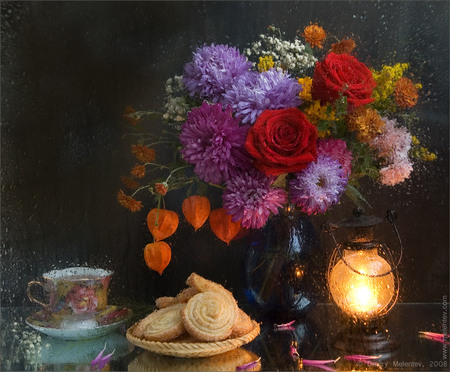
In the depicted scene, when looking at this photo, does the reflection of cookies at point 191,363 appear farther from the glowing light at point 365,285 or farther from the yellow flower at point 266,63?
the yellow flower at point 266,63

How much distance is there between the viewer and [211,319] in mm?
794

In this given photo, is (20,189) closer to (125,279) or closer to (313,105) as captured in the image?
(125,279)

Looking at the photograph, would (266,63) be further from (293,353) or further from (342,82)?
(293,353)

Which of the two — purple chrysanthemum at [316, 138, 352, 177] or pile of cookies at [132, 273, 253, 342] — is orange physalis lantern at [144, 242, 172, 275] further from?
purple chrysanthemum at [316, 138, 352, 177]

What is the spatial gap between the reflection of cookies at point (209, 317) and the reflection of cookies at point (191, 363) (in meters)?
0.04

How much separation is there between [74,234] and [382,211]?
1.91ft

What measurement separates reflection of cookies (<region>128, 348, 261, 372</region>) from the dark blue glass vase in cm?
13

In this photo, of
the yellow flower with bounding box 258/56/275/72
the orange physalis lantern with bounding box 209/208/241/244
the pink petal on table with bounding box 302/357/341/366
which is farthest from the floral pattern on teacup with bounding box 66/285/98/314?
the yellow flower with bounding box 258/56/275/72

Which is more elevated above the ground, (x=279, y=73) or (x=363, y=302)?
(x=279, y=73)

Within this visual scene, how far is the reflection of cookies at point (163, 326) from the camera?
2.62ft

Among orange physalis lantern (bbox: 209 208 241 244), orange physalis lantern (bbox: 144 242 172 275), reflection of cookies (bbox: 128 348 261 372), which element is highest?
orange physalis lantern (bbox: 209 208 241 244)

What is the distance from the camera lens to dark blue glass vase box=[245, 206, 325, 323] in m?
0.94

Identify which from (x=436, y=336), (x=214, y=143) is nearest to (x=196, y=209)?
(x=214, y=143)

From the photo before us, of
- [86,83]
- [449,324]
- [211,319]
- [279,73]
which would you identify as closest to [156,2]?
[86,83]
